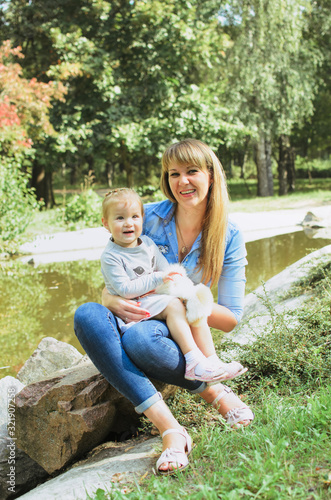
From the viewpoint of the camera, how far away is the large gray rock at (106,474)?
6.56ft

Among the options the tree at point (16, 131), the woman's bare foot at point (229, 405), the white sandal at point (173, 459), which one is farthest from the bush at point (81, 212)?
the white sandal at point (173, 459)

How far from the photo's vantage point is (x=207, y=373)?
224 centimetres

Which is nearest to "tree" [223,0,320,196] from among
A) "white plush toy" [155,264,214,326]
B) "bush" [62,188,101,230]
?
"bush" [62,188,101,230]

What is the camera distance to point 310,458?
1.86 meters

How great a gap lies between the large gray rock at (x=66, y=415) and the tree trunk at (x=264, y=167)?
15.9m

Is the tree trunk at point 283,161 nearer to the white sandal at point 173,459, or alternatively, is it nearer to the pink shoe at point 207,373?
the pink shoe at point 207,373

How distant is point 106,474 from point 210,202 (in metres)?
1.51

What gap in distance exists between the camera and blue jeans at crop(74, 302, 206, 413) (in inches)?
89.1

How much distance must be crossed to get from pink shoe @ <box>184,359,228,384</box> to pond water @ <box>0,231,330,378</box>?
7.46 ft

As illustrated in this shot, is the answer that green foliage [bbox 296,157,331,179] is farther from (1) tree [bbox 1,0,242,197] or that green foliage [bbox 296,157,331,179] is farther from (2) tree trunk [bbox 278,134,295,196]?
(1) tree [bbox 1,0,242,197]

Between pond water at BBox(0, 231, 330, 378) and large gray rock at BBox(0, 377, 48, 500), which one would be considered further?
pond water at BBox(0, 231, 330, 378)

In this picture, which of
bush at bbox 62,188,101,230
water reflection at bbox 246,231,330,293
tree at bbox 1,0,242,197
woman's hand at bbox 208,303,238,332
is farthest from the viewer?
tree at bbox 1,0,242,197

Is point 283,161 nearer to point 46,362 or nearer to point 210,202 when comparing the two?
point 46,362

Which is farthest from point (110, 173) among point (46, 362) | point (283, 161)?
point (46, 362)
